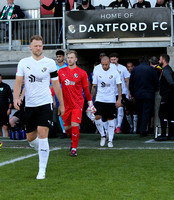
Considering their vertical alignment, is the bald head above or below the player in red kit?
above

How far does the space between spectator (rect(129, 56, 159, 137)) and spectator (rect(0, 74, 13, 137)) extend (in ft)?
13.0

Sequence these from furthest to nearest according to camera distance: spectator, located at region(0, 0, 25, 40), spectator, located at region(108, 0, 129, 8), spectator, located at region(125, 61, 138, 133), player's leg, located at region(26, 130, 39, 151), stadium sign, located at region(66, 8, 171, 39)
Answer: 1. spectator, located at region(0, 0, 25, 40)
2. spectator, located at region(108, 0, 129, 8)
3. stadium sign, located at region(66, 8, 171, 39)
4. spectator, located at region(125, 61, 138, 133)
5. player's leg, located at region(26, 130, 39, 151)

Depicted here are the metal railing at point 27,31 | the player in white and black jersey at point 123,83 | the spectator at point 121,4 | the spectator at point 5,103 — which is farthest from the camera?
the metal railing at point 27,31

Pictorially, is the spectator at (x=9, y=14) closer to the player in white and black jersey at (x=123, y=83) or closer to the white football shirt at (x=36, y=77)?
the player in white and black jersey at (x=123, y=83)

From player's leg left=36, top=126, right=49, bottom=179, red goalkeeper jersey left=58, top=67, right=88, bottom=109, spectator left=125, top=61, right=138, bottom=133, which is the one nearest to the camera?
player's leg left=36, top=126, right=49, bottom=179

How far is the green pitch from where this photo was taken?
5.58 metres

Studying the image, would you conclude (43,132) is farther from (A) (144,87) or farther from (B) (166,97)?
(A) (144,87)

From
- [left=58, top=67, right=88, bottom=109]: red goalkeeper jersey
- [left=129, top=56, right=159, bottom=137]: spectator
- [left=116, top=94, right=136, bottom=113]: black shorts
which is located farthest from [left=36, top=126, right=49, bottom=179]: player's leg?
[left=116, top=94, right=136, bottom=113]: black shorts

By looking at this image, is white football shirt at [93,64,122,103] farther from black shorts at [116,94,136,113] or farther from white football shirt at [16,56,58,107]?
white football shirt at [16,56,58,107]

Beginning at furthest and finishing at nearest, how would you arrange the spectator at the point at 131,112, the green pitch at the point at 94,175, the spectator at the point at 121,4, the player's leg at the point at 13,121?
the spectator at the point at 121,4
the spectator at the point at 131,112
the player's leg at the point at 13,121
the green pitch at the point at 94,175

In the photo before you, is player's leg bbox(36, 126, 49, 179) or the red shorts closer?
player's leg bbox(36, 126, 49, 179)

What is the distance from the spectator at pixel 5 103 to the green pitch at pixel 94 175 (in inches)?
185

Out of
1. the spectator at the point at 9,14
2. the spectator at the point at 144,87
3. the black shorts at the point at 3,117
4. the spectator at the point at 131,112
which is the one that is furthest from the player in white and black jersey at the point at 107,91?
the spectator at the point at 9,14

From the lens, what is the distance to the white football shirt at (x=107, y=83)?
11062 mm
